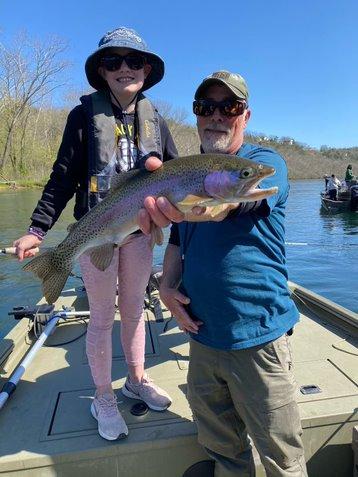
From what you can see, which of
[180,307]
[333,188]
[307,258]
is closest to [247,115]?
[180,307]

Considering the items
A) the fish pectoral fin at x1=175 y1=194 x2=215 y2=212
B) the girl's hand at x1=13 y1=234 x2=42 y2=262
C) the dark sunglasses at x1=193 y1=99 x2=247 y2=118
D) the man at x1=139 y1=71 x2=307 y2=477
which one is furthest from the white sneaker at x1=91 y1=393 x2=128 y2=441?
the dark sunglasses at x1=193 y1=99 x2=247 y2=118

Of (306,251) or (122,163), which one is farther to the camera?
(306,251)

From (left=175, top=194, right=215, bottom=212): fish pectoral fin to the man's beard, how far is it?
1.70 ft

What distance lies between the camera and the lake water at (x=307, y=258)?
10.3 m

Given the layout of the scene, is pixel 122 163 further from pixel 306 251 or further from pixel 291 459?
pixel 306 251

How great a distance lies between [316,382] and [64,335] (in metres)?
2.58

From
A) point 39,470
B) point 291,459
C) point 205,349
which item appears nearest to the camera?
point 291,459

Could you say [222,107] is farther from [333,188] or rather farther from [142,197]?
[333,188]

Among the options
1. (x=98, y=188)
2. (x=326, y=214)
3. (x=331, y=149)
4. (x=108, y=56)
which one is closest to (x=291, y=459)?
(x=98, y=188)

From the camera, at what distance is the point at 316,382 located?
326cm

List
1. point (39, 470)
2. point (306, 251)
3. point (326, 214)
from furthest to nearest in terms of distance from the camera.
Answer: point (326, 214) → point (306, 251) → point (39, 470)

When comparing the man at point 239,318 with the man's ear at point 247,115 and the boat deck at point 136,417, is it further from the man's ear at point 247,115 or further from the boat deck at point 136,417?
the boat deck at point 136,417

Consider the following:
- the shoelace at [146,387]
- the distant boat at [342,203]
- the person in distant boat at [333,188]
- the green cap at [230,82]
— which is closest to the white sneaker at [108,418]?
the shoelace at [146,387]

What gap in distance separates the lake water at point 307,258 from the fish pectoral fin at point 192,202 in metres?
6.15
